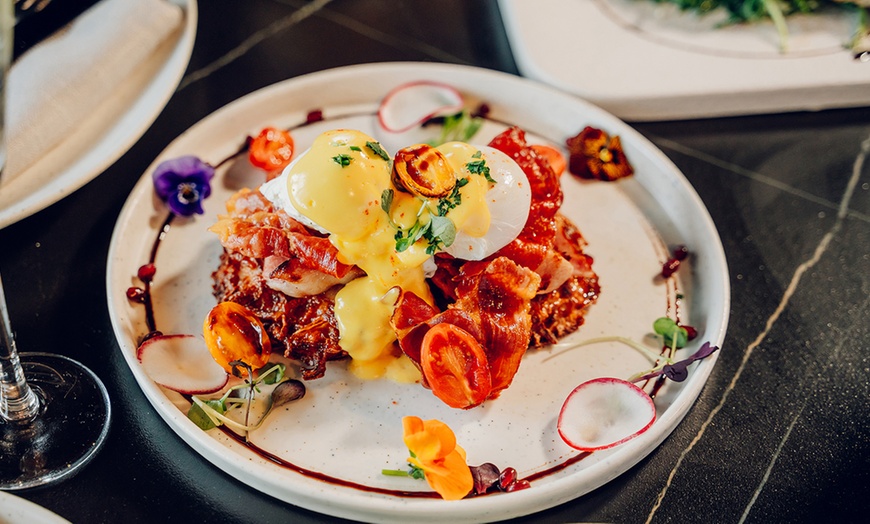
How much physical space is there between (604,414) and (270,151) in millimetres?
1303

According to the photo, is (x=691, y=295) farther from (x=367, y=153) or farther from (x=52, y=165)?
(x=52, y=165)

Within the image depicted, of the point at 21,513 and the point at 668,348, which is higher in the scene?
the point at 21,513

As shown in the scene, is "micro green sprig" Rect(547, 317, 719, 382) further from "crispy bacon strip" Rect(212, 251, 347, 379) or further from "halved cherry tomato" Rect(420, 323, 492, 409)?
"crispy bacon strip" Rect(212, 251, 347, 379)

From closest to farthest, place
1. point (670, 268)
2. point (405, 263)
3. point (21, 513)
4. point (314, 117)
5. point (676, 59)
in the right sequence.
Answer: point (21, 513) → point (405, 263) → point (670, 268) → point (314, 117) → point (676, 59)

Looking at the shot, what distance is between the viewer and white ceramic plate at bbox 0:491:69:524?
1.74 metres

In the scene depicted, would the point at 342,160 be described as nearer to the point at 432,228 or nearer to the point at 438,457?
the point at 432,228

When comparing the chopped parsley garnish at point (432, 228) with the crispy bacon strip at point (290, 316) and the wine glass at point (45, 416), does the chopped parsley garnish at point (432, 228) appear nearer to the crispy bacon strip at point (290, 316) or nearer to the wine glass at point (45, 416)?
the crispy bacon strip at point (290, 316)

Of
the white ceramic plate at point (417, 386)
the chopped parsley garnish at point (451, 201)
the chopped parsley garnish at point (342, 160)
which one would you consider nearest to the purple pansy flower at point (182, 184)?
the white ceramic plate at point (417, 386)

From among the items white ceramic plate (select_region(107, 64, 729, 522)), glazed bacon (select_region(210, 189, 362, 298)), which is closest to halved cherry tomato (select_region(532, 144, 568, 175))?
white ceramic plate (select_region(107, 64, 729, 522))

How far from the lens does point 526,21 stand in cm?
315

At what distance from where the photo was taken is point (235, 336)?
1989mm

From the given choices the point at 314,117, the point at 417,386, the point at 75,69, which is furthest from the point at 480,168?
the point at 75,69

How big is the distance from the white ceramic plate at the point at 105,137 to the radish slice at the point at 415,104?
2.34 feet

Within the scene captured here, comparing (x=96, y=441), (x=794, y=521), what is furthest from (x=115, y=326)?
(x=794, y=521)
